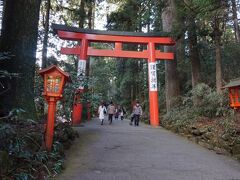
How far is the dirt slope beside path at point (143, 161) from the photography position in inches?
241

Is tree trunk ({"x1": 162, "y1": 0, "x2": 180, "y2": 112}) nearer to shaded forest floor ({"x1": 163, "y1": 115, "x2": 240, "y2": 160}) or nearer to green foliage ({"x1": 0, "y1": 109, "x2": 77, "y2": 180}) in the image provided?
shaded forest floor ({"x1": 163, "y1": 115, "x2": 240, "y2": 160})

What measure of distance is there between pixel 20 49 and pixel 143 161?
4121 mm

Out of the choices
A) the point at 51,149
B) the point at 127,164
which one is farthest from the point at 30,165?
the point at 127,164

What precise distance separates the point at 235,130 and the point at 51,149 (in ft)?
16.2

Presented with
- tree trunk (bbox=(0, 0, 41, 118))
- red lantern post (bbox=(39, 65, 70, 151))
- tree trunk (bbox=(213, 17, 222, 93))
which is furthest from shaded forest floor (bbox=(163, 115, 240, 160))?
tree trunk (bbox=(0, 0, 41, 118))

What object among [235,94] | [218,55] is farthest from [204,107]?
[235,94]

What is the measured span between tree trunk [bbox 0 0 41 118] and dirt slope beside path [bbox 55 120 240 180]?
6.05 ft

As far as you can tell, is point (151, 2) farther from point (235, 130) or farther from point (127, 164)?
point (127, 164)

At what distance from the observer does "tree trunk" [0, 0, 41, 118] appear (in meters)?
7.45

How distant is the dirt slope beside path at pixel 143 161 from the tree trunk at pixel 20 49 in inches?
72.6

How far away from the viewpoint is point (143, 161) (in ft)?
23.7

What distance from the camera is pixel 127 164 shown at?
22.6ft

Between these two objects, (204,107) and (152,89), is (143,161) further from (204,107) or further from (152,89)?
(152,89)

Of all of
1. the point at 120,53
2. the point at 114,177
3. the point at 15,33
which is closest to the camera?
the point at 114,177
